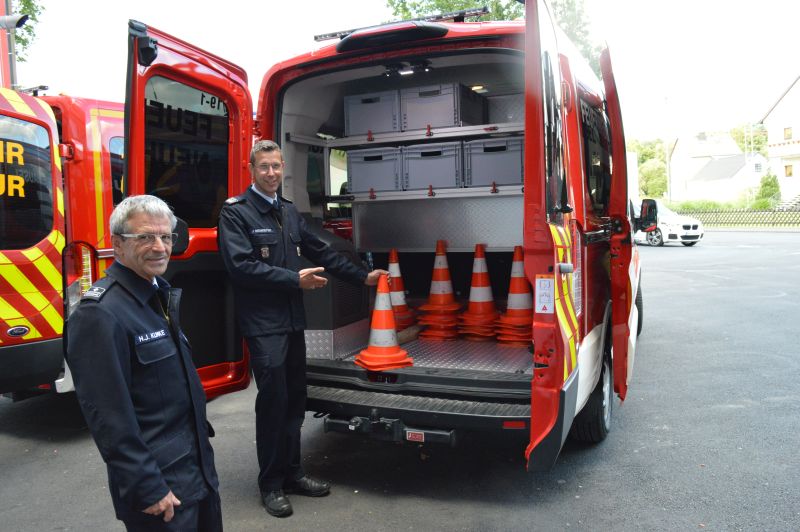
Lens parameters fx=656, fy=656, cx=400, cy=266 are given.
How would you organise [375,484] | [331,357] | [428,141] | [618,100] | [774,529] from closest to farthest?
[774,529]
[375,484]
[331,357]
[618,100]
[428,141]

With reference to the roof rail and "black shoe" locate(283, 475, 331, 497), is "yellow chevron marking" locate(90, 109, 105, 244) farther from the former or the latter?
"black shoe" locate(283, 475, 331, 497)

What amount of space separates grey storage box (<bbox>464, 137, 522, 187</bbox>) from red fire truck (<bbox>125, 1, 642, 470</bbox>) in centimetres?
1

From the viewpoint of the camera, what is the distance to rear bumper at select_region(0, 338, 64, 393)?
14.0 feet

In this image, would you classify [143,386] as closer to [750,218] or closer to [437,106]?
[437,106]

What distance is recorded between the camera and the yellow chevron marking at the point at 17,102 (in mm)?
4500

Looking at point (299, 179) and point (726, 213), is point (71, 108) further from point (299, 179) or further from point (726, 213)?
point (726, 213)

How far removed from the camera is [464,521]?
349 cm

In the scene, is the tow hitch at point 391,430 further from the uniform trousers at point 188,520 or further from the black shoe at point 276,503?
the uniform trousers at point 188,520

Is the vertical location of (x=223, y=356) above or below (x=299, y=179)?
below

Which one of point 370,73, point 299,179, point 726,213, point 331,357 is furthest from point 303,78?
point 726,213

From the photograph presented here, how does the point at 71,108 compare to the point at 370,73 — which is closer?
the point at 370,73

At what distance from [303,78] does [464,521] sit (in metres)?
2.86

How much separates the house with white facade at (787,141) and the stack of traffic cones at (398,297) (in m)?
50.8

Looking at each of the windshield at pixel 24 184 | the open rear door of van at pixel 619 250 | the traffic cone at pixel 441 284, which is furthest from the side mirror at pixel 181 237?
the open rear door of van at pixel 619 250
